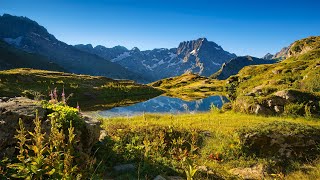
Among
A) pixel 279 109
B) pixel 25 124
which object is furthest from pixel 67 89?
pixel 25 124

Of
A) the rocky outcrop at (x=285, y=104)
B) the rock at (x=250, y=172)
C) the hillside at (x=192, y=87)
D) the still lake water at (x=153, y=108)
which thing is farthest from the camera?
the hillside at (x=192, y=87)

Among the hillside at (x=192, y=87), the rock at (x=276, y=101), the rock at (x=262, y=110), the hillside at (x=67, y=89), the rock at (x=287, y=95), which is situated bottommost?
the hillside at (x=192, y=87)

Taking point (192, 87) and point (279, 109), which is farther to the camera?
point (192, 87)

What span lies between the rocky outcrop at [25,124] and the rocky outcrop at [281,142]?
8.54 metres

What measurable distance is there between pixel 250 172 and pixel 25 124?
963cm

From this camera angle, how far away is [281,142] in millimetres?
16844

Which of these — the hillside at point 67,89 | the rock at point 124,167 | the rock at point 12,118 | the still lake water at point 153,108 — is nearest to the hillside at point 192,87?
the still lake water at point 153,108

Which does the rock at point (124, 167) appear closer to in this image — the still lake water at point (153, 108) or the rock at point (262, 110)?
the rock at point (262, 110)

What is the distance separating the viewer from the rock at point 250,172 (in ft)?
45.2

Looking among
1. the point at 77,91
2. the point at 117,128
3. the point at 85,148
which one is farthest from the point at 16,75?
the point at 85,148

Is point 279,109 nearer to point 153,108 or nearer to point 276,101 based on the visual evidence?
point 276,101

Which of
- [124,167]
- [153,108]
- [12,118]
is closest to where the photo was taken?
[12,118]

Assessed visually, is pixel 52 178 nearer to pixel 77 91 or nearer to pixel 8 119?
pixel 8 119

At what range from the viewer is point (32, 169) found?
7.31 metres
